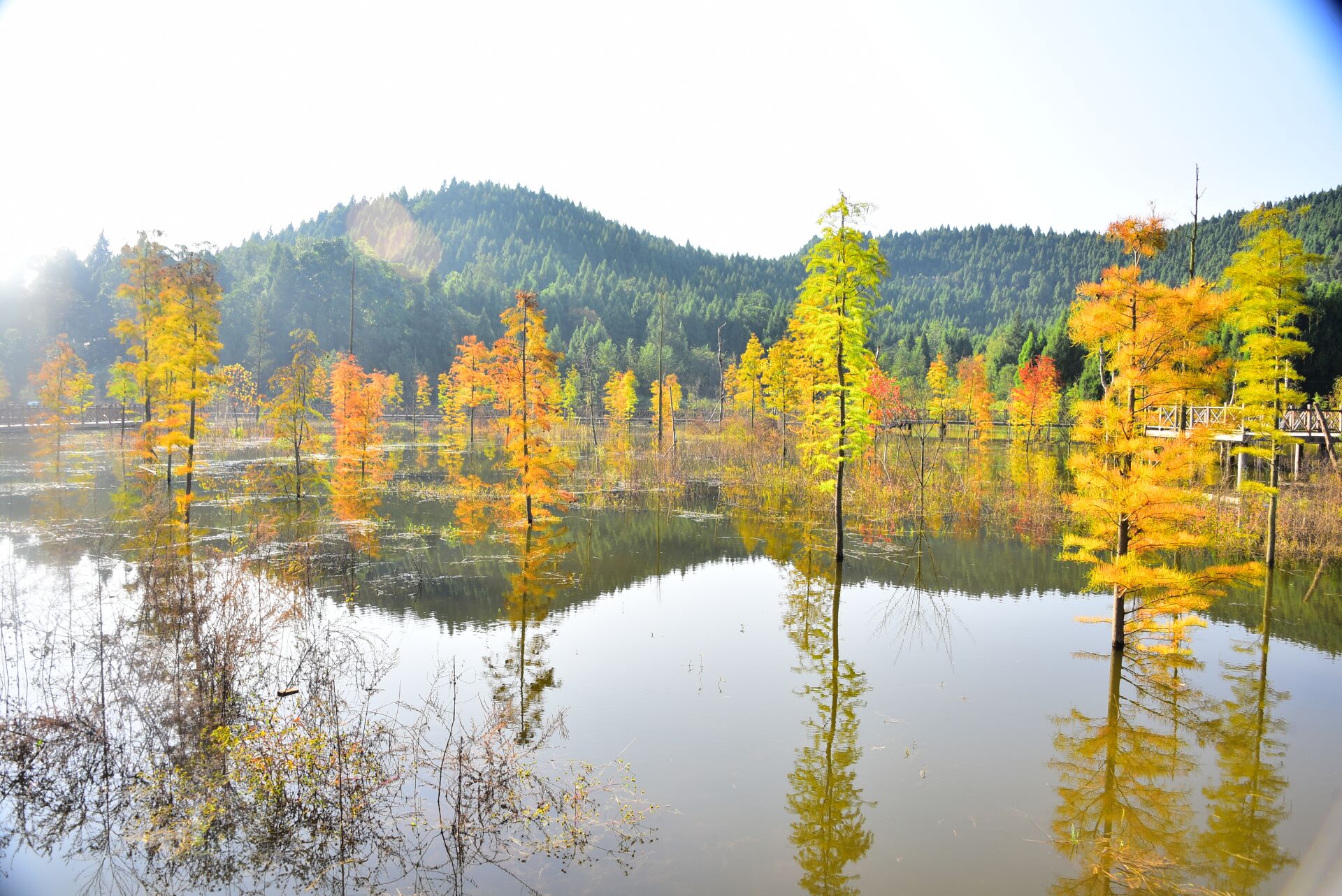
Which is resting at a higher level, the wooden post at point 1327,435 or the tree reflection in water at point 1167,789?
the wooden post at point 1327,435

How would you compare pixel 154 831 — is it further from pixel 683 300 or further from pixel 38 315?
pixel 683 300

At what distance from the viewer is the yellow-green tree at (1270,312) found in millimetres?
18141

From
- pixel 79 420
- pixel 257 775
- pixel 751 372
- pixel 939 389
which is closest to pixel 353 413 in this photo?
pixel 257 775

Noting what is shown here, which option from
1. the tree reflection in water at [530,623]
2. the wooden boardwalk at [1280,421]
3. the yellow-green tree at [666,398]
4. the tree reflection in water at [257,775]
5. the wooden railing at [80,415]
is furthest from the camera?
the wooden railing at [80,415]

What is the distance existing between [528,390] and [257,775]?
661 inches

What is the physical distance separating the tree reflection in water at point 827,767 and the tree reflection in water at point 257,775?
73.8 inches

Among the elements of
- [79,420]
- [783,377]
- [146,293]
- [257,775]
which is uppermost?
[146,293]

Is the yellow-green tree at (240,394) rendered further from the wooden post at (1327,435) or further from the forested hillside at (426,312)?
the wooden post at (1327,435)

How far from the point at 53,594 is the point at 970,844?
57.2ft

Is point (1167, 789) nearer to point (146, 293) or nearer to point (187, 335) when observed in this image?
point (187, 335)

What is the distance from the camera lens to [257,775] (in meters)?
8.27

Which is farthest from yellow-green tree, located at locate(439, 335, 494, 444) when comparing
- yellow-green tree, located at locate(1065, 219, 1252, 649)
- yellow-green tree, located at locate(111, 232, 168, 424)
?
yellow-green tree, located at locate(1065, 219, 1252, 649)

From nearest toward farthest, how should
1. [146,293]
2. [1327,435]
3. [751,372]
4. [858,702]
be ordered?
[858,702] → [1327,435] → [146,293] → [751,372]

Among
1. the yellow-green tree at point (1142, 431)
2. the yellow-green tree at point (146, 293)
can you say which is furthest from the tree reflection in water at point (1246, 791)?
the yellow-green tree at point (146, 293)
